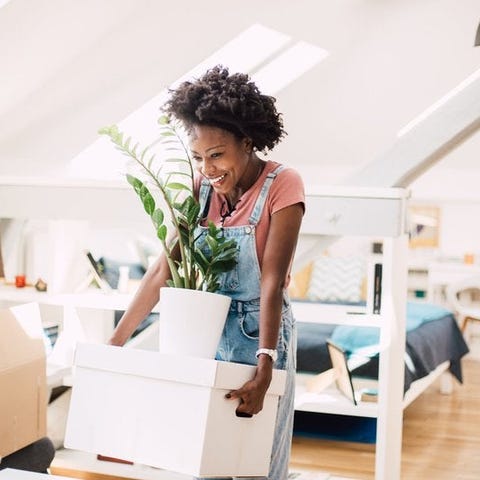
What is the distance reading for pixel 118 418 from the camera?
4.83 ft

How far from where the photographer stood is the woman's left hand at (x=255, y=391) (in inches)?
56.3

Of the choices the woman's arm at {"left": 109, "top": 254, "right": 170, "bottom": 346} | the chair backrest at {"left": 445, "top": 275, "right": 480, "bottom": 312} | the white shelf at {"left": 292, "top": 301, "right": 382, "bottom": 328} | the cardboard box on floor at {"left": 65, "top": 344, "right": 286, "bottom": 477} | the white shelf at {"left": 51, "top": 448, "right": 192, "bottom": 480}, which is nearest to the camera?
the cardboard box on floor at {"left": 65, "top": 344, "right": 286, "bottom": 477}

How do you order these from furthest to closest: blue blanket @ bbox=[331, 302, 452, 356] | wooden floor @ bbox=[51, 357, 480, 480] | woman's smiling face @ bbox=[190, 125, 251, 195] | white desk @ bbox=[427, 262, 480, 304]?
white desk @ bbox=[427, 262, 480, 304] < blue blanket @ bbox=[331, 302, 452, 356] < wooden floor @ bbox=[51, 357, 480, 480] < woman's smiling face @ bbox=[190, 125, 251, 195]

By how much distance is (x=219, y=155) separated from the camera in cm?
151

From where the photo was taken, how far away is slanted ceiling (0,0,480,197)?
365cm

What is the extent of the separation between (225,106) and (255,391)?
21.1 inches

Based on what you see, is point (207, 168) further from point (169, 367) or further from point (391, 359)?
point (391, 359)

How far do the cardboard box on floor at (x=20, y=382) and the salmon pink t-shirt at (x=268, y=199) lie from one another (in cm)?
62

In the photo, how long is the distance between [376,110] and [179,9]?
2371 millimetres

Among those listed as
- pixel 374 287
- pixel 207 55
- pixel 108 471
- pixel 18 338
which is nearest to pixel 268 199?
pixel 18 338

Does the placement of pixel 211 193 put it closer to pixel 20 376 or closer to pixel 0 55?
pixel 20 376

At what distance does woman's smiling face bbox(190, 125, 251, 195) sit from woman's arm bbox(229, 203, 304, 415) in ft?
0.47

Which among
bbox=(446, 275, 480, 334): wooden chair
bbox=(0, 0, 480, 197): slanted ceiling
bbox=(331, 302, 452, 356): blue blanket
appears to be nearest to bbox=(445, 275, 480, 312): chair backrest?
bbox=(446, 275, 480, 334): wooden chair

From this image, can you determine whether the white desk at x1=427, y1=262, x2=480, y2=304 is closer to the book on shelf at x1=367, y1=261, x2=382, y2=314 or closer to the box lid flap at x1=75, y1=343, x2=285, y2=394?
the book on shelf at x1=367, y1=261, x2=382, y2=314
